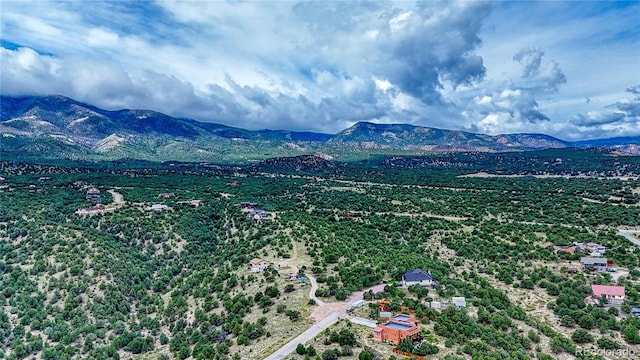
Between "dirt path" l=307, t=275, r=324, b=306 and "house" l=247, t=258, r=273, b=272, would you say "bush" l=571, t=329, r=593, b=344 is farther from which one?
"house" l=247, t=258, r=273, b=272

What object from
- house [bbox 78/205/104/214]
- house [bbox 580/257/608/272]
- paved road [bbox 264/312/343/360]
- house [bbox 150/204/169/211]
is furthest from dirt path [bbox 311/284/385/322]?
house [bbox 78/205/104/214]

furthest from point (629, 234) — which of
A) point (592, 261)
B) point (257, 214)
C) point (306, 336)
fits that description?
point (257, 214)

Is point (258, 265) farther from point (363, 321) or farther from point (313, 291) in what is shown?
point (363, 321)

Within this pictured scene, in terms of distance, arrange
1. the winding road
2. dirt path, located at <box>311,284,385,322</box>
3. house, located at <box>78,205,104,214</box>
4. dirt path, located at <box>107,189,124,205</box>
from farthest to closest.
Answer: dirt path, located at <box>107,189,124,205</box>
house, located at <box>78,205,104,214</box>
dirt path, located at <box>311,284,385,322</box>
the winding road

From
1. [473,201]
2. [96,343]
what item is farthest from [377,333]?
[473,201]

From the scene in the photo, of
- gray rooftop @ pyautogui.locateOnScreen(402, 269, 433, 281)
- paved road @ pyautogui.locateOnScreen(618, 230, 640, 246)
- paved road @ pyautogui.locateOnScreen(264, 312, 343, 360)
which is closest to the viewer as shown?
paved road @ pyautogui.locateOnScreen(264, 312, 343, 360)

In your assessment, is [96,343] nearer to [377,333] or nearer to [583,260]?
[377,333]
